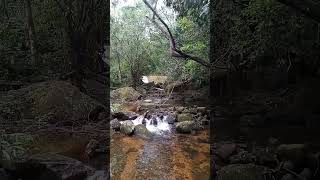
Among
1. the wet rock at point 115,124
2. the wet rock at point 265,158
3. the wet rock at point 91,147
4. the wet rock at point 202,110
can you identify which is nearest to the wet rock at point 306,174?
the wet rock at point 265,158

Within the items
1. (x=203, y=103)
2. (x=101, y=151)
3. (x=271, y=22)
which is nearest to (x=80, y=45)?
(x=101, y=151)

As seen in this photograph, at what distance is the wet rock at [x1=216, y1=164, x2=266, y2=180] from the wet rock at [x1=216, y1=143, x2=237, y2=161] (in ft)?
0.25

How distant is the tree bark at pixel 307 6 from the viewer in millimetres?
2635

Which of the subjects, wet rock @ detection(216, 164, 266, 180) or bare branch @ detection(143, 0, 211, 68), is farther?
bare branch @ detection(143, 0, 211, 68)

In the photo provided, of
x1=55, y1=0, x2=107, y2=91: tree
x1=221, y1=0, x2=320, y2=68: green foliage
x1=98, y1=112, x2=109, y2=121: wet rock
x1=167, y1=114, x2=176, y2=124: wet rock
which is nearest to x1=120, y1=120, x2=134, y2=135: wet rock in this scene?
x1=98, y1=112, x2=109, y2=121: wet rock

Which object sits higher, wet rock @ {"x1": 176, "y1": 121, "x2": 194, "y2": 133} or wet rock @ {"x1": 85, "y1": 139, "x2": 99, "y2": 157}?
wet rock @ {"x1": 176, "y1": 121, "x2": 194, "y2": 133}

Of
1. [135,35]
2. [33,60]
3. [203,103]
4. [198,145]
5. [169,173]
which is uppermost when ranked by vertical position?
[135,35]

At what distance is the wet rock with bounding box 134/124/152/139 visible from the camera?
3086mm

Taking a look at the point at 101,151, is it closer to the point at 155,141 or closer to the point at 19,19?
the point at 155,141

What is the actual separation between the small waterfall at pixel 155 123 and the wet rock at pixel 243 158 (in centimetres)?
55

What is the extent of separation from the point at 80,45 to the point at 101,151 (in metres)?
0.82

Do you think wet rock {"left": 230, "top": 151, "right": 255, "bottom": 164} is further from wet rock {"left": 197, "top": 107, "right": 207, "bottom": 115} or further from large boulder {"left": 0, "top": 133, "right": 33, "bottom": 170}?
large boulder {"left": 0, "top": 133, "right": 33, "bottom": 170}

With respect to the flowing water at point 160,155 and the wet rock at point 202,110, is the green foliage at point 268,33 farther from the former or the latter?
the flowing water at point 160,155

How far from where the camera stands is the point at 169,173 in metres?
3.06
